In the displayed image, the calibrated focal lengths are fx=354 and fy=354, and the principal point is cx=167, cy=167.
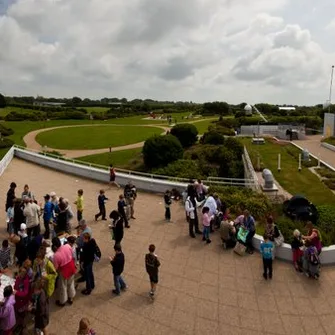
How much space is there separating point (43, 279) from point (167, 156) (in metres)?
22.8

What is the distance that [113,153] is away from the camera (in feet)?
117

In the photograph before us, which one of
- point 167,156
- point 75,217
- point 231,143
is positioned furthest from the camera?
point 231,143

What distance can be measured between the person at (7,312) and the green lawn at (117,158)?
24.1 m

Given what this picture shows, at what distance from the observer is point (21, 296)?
268 inches

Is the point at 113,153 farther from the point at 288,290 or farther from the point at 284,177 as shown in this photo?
the point at 288,290

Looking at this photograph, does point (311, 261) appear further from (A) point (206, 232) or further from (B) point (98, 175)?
(B) point (98, 175)

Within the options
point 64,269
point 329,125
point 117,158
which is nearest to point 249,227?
point 64,269

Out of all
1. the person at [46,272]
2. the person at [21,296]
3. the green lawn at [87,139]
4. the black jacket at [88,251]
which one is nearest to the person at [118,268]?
the black jacket at [88,251]

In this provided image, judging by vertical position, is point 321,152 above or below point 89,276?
below

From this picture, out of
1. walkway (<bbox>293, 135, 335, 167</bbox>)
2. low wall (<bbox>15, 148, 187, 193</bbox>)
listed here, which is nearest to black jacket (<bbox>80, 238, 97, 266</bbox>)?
low wall (<bbox>15, 148, 187, 193</bbox>)

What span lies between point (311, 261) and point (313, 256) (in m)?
0.16

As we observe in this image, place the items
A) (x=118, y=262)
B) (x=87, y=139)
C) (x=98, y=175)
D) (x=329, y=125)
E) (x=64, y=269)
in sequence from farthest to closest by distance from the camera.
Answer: (x=87, y=139) → (x=329, y=125) → (x=98, y=175) → (x=118, y=262) → (x=64, y=269)

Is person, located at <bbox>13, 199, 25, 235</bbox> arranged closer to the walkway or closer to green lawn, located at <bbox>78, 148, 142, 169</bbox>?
green lawn, located at <bbox>78, 148, 142, 169</bbox>

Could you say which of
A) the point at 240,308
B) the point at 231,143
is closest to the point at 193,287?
the point at 240,308
